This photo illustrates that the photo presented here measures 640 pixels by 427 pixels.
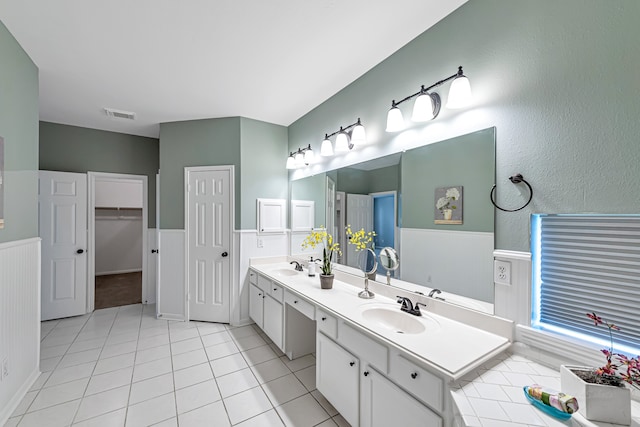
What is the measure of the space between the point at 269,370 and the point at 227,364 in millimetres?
425

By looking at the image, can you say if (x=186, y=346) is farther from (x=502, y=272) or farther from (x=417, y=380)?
(x=502, y=272)

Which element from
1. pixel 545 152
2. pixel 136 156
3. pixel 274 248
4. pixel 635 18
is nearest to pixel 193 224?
pixel 274 248

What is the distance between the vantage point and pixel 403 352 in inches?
48.5

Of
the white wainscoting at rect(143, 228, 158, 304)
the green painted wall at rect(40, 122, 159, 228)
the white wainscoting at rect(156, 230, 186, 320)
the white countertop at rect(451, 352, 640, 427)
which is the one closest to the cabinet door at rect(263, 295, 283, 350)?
the white wainscoting at rect(156, 230, 186, 320)

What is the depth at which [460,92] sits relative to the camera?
4.90ft

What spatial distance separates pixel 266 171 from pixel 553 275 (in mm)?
3049

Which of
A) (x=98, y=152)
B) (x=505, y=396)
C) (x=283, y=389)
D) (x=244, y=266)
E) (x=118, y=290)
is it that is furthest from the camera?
(x=118, y=290)

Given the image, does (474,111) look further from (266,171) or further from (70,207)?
A: (70,207)

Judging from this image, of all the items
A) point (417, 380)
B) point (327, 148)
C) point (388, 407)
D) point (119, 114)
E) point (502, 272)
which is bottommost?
point (388, 407)

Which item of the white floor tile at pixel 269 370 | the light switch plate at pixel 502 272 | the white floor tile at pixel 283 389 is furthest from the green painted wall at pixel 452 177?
the white floor tile at pixel 269 370

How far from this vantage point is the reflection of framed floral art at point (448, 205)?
5.24ft

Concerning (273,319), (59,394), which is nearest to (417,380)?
(273,319)

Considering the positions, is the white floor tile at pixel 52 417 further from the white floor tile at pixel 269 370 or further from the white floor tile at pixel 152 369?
the white floor tile at pixel 269 370

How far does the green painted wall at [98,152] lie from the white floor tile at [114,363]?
7.17 ft
